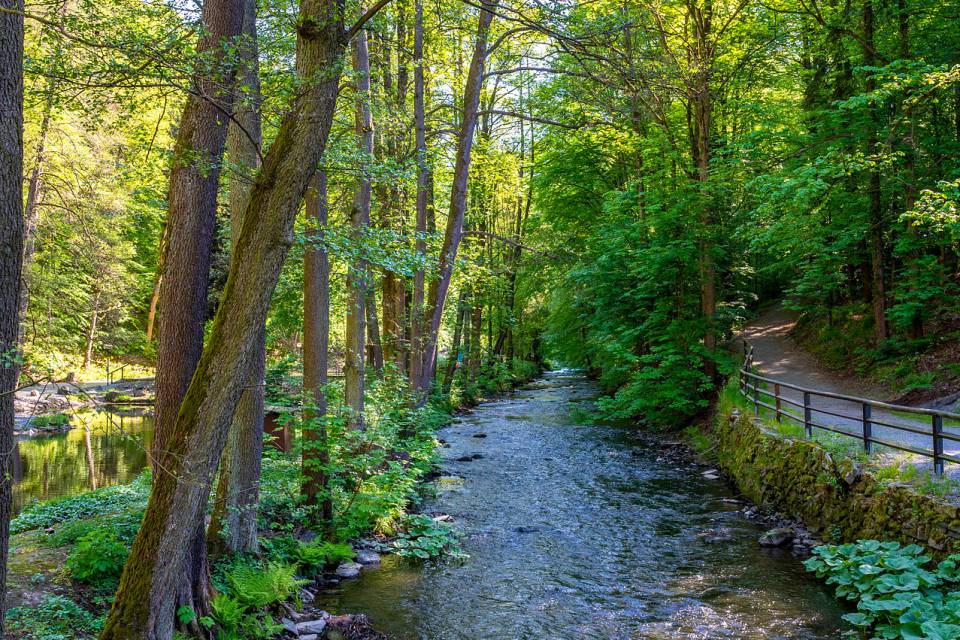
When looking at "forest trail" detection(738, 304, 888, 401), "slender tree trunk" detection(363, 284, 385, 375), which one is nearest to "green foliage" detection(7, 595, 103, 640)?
"slender tree trunk" detection(363, 284, 385, 375)

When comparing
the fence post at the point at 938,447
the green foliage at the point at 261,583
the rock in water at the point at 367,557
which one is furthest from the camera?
the rock in water at the point at 367,557

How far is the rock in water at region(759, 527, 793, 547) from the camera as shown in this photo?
905 centimetres

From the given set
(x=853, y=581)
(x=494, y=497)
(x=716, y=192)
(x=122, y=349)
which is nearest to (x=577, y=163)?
(x=716, y=192)

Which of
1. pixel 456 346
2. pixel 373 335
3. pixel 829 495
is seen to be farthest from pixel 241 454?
pixel 456 346

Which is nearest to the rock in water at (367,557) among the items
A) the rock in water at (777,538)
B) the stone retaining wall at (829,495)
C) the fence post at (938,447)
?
the rock in water at (777,538)

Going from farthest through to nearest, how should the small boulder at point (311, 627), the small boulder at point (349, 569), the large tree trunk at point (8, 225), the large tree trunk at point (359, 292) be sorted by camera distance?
the large tree trunk at point (359, 292)
the small boulder at point (349, 569)
the small boulder at point (311, 627)
the large tree trunk at point (8, 225)

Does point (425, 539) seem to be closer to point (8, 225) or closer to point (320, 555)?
point (320, 555)

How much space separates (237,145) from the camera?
7.33 m

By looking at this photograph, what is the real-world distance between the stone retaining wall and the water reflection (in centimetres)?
1091

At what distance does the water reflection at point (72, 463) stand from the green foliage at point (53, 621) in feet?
17.6

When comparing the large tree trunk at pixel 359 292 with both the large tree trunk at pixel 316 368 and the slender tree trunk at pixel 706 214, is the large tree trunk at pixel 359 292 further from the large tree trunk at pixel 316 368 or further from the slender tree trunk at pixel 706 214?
the slender tree trunk at pixel 706 214

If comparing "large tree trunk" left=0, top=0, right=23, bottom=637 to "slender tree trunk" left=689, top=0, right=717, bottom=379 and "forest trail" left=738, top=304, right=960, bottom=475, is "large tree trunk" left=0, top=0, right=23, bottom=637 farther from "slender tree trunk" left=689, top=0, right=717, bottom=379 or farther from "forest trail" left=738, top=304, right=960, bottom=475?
"slender tree trunk" left=689, top=0, right=717, bottom=379

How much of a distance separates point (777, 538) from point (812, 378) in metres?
9.36

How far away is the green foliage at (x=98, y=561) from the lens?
593 cm
